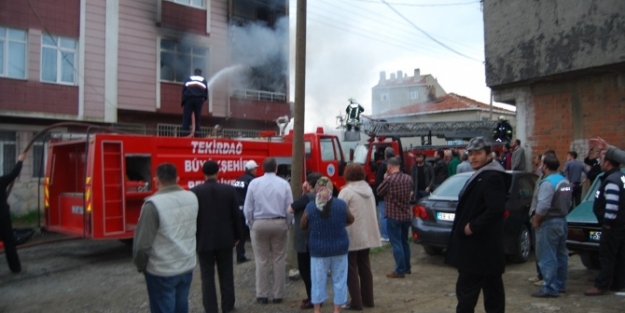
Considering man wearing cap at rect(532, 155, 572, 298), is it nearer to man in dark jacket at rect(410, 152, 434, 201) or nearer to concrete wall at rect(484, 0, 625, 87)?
concrete wall at rect(484, 0, 625, 87)

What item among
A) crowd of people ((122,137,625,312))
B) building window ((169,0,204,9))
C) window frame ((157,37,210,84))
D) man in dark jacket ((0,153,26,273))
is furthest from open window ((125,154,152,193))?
building window ((169,0,204,9))

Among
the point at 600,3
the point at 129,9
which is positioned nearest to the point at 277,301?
the point at 600,3

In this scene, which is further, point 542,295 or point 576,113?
point 576,113

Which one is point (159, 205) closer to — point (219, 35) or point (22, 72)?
point (22, 72)

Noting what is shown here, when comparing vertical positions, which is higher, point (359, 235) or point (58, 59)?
point (58, 59)

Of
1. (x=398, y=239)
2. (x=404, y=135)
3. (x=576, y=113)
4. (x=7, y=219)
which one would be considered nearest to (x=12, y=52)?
(x=7, y=219)

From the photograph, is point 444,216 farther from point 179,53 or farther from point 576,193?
point 179,53

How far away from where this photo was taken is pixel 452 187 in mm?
9367

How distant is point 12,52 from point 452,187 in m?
12.3

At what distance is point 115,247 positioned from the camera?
37.9 ft

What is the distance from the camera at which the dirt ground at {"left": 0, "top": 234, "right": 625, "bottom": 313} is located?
6758 millimetres

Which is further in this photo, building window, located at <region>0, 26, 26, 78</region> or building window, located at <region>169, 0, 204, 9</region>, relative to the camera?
building window, located at <region>169, 0, 204, 9</region>

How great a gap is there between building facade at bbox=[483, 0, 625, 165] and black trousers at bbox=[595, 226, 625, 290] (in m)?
4.42

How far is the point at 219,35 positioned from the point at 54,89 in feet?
19.8
